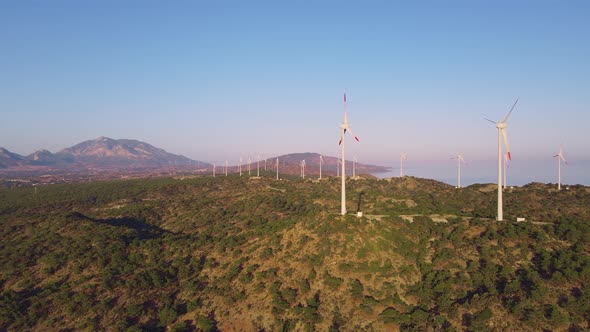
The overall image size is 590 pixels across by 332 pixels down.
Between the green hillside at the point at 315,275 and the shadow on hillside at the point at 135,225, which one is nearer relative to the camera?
the green hillside at the point at 315,275

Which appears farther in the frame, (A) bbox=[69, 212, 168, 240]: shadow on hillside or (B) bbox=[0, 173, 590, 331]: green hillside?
(A) bbox=[69, 212, 168, 240]: shadow on hillside

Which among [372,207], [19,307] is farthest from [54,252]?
[372,207]

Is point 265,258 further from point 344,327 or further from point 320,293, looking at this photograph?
point 344,327

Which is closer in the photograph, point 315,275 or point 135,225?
point 315,275

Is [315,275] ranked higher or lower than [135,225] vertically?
higher
